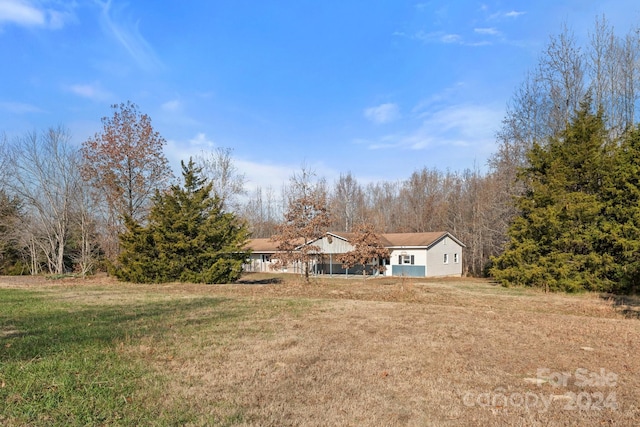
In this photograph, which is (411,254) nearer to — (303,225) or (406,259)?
(406,259)

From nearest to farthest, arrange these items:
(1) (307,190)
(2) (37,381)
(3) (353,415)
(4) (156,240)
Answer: (3) (353,415)
(2) (37,381)
(4) (156,240)
(1) (307,190)

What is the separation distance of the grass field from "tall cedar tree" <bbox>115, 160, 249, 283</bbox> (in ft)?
38.8

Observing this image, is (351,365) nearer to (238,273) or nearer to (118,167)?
(238,273)

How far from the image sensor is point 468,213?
4588 centimetres

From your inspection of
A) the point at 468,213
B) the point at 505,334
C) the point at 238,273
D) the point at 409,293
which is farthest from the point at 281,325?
the point at 468,213

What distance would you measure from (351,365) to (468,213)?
43.5m

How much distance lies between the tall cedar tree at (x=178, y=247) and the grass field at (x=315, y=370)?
11.8m

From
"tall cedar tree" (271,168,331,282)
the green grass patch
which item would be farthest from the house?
the green grass patch

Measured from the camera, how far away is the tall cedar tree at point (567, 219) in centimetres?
1939

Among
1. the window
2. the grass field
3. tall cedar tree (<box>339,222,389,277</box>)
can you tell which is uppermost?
tall cedar tree (<box>339,222,389,277</box>)

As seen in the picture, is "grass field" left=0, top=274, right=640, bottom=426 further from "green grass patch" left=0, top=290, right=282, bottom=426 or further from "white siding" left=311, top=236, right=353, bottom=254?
"white siding" left=311, top=236, right=353, bottom=254

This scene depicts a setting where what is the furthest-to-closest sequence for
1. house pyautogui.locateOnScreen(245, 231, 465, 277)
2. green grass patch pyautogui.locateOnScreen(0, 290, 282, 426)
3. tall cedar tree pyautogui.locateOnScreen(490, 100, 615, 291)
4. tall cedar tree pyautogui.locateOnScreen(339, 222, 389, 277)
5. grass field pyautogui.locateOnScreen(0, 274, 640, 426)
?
1. house pyautogui.locateOnScreen(245, 231, 465, 277)
2. tall cedar tree pyautogui.locateOnScreen(339, 222, 389, 277)
3. tall cedar tree pyautogui.locateOnScreen(490, 100, 615, 291)
4. grass field pyautogui.locateOnScreen(0, 274, 640, 426)
5. green grass patch pyautogui.locateOnScreen(0, 290, 282, 426)

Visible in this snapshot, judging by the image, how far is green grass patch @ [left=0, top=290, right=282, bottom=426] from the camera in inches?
146

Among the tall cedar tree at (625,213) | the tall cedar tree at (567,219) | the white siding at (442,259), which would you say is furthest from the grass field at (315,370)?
the white siding at (442,259)
